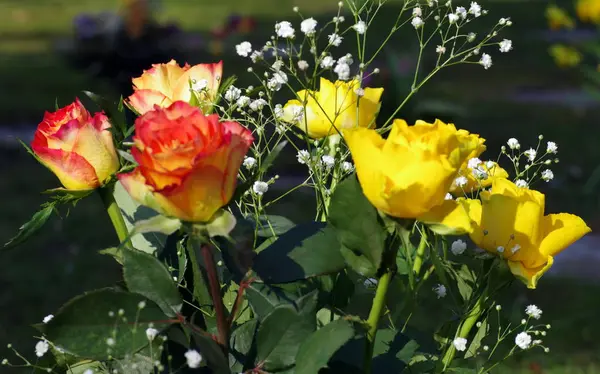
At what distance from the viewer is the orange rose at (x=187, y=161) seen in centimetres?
76

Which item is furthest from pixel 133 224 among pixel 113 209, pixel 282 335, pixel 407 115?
pixel 407 115

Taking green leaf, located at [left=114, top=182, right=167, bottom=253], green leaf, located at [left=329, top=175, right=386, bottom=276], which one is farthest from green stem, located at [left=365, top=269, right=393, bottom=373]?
green leaf, located at [left=114, top=182, right=167, bottom=253]

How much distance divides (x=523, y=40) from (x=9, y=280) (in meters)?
10.3

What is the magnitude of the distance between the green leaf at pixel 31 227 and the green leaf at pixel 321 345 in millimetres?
297

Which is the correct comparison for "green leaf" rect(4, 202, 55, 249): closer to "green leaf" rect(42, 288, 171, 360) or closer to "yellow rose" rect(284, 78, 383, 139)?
"green leaf" rect(42, 288, 171, 360)

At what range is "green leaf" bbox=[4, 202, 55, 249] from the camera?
93 cm

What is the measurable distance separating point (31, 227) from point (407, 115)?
15.0ft

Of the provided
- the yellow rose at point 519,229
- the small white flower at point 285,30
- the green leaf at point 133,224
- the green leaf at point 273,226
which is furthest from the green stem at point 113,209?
the yellow rose at point 519,229

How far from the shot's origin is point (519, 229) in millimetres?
929

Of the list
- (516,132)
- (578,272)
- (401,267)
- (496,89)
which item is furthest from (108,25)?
(401,267)

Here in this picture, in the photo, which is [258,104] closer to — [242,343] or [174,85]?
[174,85]

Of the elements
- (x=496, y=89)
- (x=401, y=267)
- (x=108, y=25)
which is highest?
(x=401, y=267)

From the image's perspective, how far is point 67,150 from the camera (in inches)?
36.5

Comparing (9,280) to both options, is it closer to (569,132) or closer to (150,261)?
(150,261)
